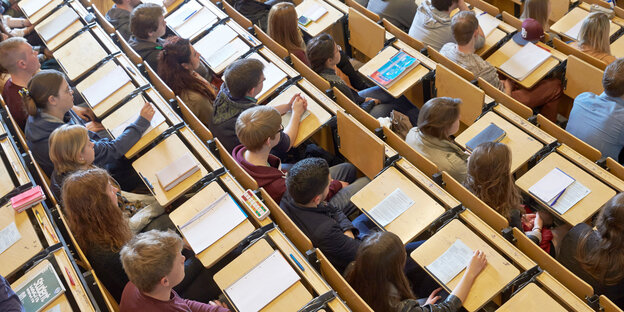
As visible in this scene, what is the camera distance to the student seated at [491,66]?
14.1 ft

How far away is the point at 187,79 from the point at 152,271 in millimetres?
2188

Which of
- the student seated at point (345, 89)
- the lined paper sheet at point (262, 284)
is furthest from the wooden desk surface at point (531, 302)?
the student seated at point (345, 89)

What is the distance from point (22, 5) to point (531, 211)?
212 inches

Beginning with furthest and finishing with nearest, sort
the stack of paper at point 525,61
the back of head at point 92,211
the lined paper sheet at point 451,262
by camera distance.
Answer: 1. the stack of paper at point 525,61
2. the back of head at point 92,211
3. the lined paper sheet at point 451,262

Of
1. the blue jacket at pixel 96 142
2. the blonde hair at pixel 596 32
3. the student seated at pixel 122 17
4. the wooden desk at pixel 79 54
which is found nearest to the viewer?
the blue jacket at pixel 96 142

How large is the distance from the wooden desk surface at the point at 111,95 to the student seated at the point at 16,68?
0.41m

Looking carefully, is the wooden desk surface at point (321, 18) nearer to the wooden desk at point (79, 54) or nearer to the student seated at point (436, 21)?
the student seated at point (436, 21)

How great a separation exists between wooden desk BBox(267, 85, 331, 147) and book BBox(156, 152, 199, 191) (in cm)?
70

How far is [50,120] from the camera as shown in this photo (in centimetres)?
394

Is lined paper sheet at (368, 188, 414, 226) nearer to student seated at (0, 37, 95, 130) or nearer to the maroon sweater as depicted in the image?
the maroon sweater

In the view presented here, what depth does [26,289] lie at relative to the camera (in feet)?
9.52

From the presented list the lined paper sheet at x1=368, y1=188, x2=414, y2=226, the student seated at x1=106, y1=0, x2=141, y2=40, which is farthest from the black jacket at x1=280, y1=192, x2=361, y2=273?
the student seated at x1=106, y1=0, x2=141, y2=40

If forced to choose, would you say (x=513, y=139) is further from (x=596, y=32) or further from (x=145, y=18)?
(x=145, y=18)

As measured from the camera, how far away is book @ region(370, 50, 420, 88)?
432cm
